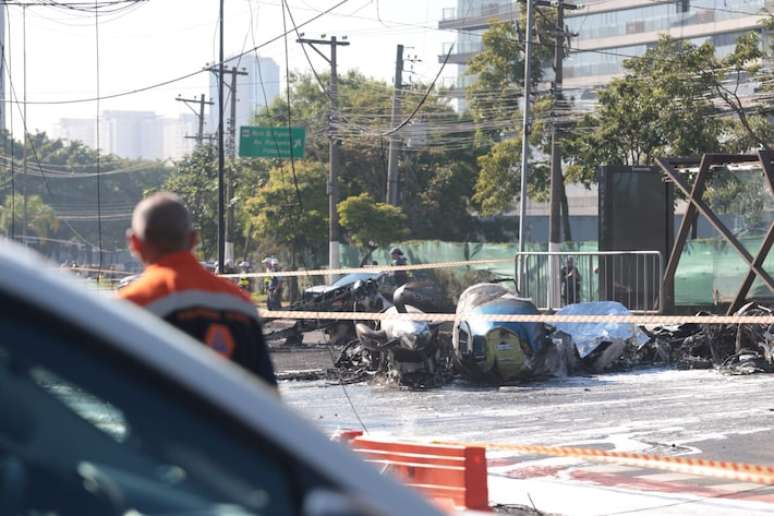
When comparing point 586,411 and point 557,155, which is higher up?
point 557,155

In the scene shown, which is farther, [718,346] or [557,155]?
[557,155]

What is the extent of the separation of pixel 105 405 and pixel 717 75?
1607 inches

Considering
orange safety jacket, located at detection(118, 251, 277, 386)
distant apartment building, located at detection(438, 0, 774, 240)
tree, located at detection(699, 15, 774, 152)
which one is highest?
distant apartment building, located at detection(438, 0, 774, 240)

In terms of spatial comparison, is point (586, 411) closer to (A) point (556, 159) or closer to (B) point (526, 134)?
(B) point (526, 134)

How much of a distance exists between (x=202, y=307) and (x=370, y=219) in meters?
44.1

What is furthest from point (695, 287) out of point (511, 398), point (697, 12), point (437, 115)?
point (697, 12)

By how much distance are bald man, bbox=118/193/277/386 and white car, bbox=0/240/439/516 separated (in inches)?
81.8

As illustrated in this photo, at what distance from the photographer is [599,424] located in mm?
12953

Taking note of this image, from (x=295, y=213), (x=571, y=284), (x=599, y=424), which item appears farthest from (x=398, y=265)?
(x=295, y=213)

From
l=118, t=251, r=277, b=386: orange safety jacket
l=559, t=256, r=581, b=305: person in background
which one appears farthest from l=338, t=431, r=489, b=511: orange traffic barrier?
l=559, t=256, r=581, b=305: person in background

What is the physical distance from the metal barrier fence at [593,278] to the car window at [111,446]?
63.2 feet

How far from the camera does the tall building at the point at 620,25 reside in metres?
79.4

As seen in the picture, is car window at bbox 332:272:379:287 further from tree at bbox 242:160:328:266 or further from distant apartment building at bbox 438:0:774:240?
distant apartment building at bbox 438:0:774:240

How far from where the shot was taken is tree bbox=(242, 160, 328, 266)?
51.1m
